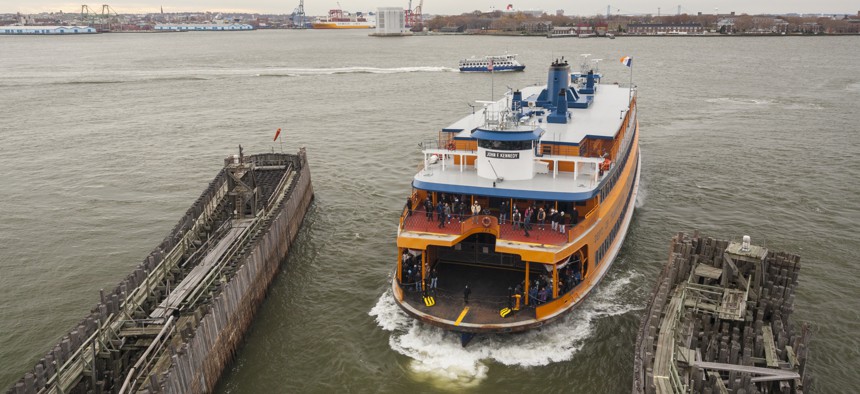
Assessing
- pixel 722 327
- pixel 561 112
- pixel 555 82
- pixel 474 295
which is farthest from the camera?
pixel 555 82

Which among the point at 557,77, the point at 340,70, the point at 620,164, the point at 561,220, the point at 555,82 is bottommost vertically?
the point at 561,220

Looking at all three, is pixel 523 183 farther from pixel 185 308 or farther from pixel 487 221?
pixel 185 308

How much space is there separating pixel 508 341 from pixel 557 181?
7354 millimetres

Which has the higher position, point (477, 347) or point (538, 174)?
point (538, 174)

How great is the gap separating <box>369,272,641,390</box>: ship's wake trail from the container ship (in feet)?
3.30

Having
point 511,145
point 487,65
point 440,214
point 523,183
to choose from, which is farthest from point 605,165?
point 487,65

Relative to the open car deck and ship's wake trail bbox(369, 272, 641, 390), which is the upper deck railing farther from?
ship's wake trail bbox(369, 272, 641, 390)

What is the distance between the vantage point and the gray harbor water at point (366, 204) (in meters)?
23.1

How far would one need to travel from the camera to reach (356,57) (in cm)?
16325

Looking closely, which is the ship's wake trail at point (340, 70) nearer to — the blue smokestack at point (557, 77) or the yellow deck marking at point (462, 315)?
the blue smokestack at point (557, 77)

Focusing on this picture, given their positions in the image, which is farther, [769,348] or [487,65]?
[487,65]

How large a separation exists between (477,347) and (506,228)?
4.96 m

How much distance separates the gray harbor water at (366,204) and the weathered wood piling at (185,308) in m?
2.05

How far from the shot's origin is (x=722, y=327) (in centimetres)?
2072
